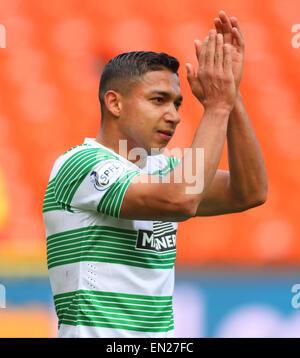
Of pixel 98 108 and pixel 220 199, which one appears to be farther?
pixel 98 108

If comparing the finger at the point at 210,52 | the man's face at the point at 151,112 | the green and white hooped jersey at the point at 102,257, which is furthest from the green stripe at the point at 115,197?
the finger at the point at 210,52

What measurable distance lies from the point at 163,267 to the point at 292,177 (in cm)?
183

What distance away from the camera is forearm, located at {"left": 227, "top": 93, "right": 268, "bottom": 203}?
170cm

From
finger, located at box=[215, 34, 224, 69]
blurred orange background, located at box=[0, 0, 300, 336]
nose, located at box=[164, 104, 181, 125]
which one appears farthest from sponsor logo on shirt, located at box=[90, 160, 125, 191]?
blurred orange background, located at box=[0, 0, 300, 336]

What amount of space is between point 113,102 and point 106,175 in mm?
328

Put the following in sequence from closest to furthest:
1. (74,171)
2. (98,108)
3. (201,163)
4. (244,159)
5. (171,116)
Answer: (201,163)
(74,171)
(171,116)
(244,159)
(98,108)

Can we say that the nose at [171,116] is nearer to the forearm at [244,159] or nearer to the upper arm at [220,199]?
the forearm at [244,159]

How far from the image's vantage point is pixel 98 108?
10.4 feet

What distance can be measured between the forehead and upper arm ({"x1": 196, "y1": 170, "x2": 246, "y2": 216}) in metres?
0.32

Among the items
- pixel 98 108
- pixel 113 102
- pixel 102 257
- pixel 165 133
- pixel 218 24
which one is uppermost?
pixel 98 108

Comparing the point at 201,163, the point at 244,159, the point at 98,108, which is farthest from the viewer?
the point at 98,108

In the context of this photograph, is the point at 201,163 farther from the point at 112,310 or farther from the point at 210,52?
the point at 112,310

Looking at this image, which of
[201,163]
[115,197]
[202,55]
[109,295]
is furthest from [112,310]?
[202,55]

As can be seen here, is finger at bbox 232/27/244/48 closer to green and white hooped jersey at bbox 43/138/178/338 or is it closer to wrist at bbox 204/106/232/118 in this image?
wrist at bbox 204/106/232/118
